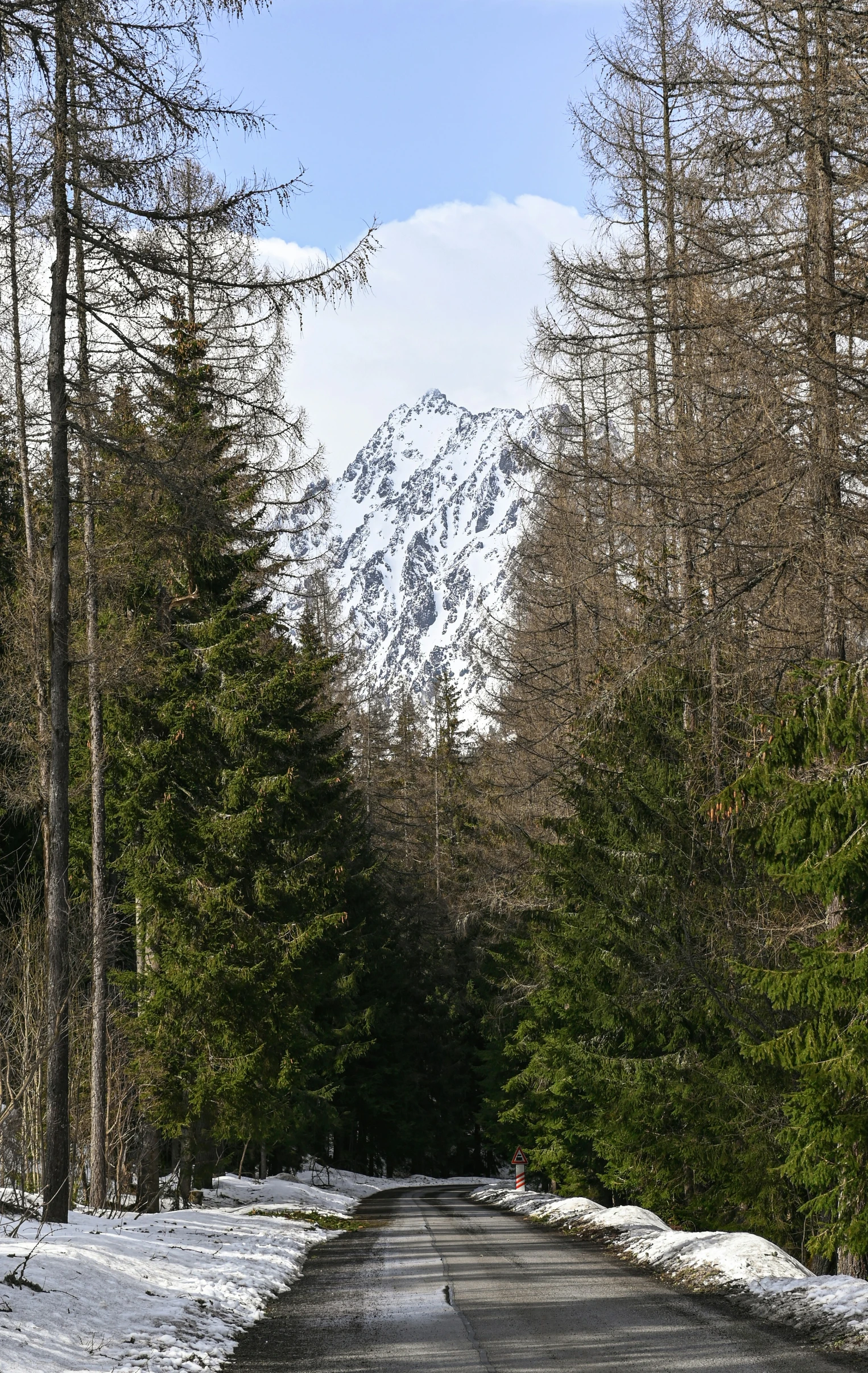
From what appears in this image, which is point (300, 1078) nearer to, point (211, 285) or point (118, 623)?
point (118, 623)

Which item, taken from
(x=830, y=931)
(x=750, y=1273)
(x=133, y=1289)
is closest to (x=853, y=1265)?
(x=750, y=1273)

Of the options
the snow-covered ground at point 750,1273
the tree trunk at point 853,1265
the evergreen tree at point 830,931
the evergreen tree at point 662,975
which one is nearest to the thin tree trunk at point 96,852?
the snow-covered ground at point 750,1273

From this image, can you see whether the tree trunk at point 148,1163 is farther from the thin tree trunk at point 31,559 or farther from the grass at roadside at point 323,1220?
the thin tree trunk at point 31,559

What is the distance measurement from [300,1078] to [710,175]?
16267 millimetres

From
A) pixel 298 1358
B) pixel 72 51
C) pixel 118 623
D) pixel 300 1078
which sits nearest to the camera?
pixel 298 1358

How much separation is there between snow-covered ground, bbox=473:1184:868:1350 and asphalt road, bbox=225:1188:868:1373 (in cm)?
25

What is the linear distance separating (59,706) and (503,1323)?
690cm

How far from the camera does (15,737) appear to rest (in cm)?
1658

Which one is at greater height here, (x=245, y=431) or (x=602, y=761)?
(x=245, y=431)

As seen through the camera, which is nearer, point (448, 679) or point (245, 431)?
point (245, 431)

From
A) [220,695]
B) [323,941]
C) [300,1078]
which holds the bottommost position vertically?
[300,1078]

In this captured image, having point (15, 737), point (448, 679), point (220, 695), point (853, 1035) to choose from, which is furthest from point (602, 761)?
point (448, 679)

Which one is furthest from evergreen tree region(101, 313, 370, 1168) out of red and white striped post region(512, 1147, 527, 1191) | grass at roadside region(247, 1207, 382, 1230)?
red and white striped post region(512, 1147, 527, 1191)

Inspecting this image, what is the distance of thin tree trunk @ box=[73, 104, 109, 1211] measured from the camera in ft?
48.4
